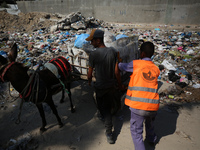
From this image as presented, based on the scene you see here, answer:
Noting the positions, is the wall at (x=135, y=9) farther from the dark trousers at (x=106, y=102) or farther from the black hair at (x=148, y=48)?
the dark trousers at (x=106, y=102)

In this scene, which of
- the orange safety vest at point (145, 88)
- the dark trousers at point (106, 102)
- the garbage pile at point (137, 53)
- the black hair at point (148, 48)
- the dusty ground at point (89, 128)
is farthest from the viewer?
the garbage pile at point (137, 53)

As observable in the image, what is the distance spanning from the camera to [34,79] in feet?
7.89

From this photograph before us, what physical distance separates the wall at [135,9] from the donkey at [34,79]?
11.9 meters

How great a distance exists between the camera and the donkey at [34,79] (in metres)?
2.04

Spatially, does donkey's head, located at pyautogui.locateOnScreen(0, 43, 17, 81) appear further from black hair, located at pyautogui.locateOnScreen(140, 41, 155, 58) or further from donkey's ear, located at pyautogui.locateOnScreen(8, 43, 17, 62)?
black hair, located at pyautogui.locateOnScreen(140, 41, 155, 58)

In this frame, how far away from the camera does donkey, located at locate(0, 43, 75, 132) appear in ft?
6.69

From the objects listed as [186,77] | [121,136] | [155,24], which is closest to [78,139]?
[121,136]

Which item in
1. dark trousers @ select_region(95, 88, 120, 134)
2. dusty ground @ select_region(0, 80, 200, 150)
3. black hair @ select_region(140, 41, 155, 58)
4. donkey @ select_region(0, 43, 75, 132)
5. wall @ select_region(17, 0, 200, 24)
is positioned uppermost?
wall @ select_region(17, 0, 200, 24)

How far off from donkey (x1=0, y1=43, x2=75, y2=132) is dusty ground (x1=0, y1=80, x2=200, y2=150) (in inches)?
10.9

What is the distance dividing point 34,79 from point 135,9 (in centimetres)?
1303

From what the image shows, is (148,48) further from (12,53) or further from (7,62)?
(7,62)

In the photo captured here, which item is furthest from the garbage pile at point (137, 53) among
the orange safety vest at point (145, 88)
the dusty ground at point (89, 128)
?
the orange safety vest at point (145, 88)

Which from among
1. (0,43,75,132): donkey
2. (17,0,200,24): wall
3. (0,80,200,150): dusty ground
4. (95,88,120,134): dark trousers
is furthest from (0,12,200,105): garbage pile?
(17,0,200,24): wall

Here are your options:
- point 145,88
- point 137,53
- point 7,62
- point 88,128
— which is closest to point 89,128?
point 88,128
